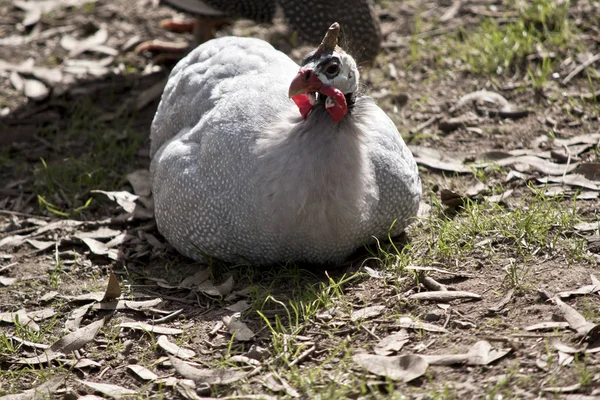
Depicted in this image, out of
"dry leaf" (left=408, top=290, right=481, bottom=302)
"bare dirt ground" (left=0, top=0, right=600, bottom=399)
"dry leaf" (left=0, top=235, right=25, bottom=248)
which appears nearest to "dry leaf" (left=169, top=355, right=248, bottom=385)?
"bare dirt ground" (left=0, top=0, right=600, bottom=399)

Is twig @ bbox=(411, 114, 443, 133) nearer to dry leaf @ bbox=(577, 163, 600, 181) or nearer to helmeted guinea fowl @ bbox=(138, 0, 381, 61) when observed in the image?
helmeted guinea fowl @ bbox=(138, 0, 381, 61)

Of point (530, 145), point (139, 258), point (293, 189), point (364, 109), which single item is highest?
point (364, 109)

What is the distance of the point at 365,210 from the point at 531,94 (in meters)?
2.71

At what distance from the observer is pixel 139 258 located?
206 inches

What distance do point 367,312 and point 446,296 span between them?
16.8 inches

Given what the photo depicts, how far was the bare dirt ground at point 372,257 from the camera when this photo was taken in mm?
3691

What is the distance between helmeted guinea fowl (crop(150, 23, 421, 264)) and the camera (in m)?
4.14

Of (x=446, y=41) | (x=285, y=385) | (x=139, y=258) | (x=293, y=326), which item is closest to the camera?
(x=285, y=385)

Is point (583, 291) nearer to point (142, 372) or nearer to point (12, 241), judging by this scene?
point (142, 372)

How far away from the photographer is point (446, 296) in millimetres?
4125

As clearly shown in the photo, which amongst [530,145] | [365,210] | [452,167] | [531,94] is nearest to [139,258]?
[365,210]

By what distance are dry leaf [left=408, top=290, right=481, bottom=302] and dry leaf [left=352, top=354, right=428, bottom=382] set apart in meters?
0.59

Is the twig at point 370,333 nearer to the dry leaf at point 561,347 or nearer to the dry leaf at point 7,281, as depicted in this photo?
the dry leaf at point 561,347

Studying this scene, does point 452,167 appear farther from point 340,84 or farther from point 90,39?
point 90,39
